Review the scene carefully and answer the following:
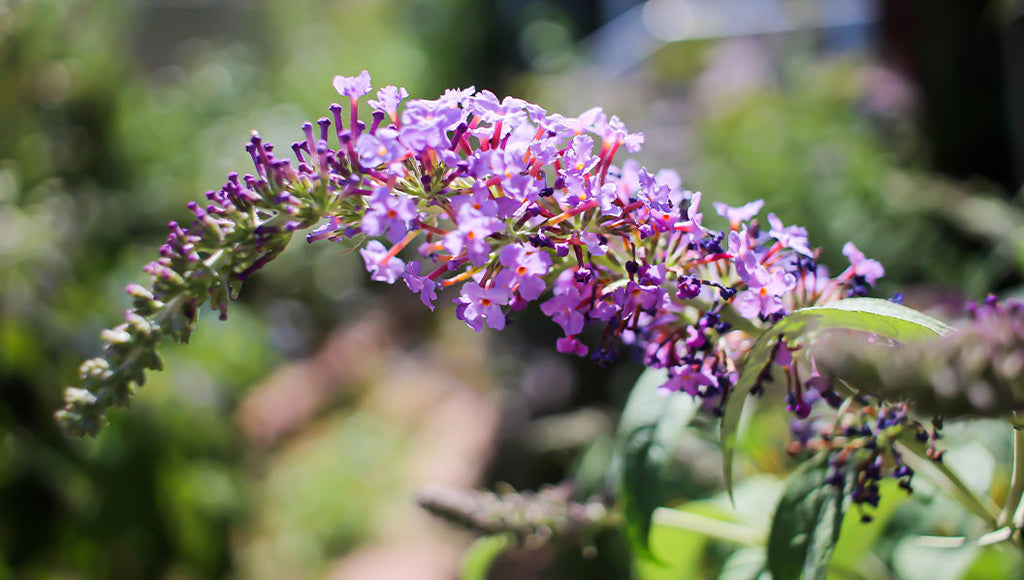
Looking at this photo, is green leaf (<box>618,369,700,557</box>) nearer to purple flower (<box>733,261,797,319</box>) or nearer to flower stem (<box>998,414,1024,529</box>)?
purple flower (<box>733,261,797,319</box>)

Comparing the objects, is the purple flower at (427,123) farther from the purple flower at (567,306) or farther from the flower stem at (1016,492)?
the flower stem at (1016,492)

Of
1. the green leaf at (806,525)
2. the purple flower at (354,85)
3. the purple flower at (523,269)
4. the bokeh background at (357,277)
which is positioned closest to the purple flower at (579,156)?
the purple flower at (523,269)

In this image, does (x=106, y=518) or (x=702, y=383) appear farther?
(x=106, y=518)

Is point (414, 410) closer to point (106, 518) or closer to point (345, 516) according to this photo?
point (345, 516)

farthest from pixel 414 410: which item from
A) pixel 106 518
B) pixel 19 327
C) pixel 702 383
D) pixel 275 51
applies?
pixel 275 51

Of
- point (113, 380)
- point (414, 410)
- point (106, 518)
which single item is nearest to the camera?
point (113, 380)

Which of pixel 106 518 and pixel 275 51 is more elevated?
pixel 275 51

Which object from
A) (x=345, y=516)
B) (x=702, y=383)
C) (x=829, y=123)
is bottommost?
(x=345, y=516)
